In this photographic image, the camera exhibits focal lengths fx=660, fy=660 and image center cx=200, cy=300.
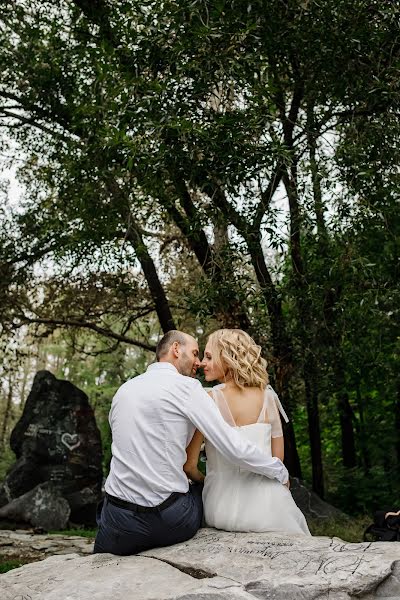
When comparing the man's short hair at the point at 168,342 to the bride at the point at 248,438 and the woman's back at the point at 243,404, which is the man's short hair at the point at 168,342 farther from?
the woman's back at the point at 243,404

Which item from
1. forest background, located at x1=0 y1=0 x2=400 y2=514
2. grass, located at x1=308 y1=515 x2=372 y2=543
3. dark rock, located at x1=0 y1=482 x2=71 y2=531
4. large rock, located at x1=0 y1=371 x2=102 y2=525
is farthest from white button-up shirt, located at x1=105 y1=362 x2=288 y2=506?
large rock, located at x1=0 y1=371 x2=102 y2=525

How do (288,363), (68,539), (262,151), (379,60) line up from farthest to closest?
(68,539) < (288,363) < (379,60) < (262,151)

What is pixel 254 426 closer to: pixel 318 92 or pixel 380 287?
pixel 380 287

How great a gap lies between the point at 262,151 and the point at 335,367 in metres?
4.82

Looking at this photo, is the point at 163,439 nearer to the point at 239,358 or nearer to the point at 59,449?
the point at 239,358

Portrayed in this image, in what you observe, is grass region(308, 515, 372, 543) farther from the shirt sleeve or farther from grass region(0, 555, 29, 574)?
the shirt sleeve

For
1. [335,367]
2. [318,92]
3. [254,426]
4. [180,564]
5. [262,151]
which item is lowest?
[180,564]

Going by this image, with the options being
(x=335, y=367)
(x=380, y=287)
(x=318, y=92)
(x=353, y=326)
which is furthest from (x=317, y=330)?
(x=318, y=92)

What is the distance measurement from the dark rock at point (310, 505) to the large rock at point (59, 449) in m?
4.33

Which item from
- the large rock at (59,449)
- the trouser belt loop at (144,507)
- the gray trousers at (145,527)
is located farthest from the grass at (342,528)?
the trouser belt loop at (144,507)

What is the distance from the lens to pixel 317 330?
375 inches

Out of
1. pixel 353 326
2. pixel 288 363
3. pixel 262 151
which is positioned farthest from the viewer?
pixel 288 363

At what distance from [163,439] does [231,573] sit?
968 millimetres

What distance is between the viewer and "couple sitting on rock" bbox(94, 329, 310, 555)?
13.5 ft
